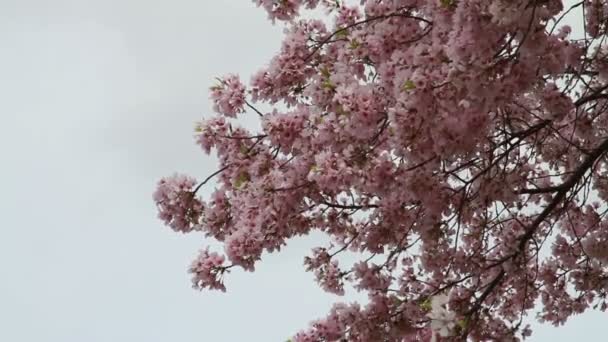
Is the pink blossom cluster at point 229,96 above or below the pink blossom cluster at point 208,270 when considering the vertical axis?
above

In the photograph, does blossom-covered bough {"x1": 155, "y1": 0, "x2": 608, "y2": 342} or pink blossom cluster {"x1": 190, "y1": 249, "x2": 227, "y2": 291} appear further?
pink blossom cluster {"x1": 190, "y1": 249, "x2": 227, "y2": 291}

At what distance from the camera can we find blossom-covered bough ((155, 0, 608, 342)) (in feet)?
14.8

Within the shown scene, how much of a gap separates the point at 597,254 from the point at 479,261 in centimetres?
146

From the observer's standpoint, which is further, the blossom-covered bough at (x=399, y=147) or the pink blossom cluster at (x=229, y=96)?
the pink blossom cluster at (x=229, y=96)

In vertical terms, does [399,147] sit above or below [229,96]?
below

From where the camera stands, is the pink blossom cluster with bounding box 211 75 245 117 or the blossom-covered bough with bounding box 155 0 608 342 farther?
the pink blossom cluster with bounding box 211 75 245 117

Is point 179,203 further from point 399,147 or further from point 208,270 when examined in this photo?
point 399,147

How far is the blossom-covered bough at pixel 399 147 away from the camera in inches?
177

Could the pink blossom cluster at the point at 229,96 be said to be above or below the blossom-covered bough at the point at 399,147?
above

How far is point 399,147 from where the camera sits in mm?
Result: 4816

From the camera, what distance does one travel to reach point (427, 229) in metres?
5.95

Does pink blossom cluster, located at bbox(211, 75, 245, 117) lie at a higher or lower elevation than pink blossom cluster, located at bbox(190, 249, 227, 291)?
higher

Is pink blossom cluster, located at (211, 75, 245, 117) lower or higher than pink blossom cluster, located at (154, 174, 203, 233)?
higher

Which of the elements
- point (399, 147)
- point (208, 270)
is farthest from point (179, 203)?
point (399, 147)
